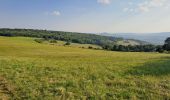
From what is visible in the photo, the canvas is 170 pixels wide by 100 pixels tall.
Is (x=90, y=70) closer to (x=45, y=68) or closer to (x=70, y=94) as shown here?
(x=45, y=68)

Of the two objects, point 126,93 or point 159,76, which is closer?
point 126,93

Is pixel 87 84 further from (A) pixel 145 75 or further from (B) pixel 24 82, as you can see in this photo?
(A) pixel 145 75

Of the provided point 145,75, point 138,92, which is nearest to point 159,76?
point 145,75

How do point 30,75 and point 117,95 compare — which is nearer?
point 117,95

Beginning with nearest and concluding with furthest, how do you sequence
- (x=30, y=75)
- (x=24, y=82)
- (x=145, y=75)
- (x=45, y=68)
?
(x=24, y=82), (x=30, y=75), (x=145, y=75), (x=45, y=68)

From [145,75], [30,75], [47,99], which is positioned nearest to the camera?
[47,99]

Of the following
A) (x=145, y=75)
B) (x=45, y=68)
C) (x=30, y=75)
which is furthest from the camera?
(x=45, y=68)

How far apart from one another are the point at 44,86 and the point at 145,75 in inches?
286

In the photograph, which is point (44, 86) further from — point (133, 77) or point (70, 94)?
point (133, 77)

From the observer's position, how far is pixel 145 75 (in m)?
17.7

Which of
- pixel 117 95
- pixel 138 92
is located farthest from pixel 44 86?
pixel 138 92

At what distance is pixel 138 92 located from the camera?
14102 mm

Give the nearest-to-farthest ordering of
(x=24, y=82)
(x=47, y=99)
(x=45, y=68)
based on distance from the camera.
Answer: (x=47, y=99) < (x=24, y=82) < (x=45, y=68)

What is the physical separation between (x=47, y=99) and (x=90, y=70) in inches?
271
